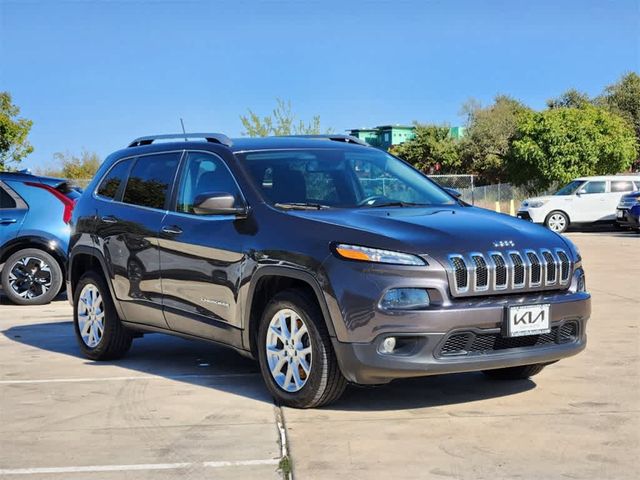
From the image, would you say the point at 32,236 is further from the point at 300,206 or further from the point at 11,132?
the point at 11,132

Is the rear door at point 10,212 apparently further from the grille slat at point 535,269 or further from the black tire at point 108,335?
the grille slat at point 535,269

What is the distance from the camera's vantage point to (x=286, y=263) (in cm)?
610

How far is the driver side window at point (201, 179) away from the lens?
6.92 m

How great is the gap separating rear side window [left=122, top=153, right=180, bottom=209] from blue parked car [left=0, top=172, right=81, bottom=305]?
4279 mm

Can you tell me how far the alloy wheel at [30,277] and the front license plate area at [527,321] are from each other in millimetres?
7601

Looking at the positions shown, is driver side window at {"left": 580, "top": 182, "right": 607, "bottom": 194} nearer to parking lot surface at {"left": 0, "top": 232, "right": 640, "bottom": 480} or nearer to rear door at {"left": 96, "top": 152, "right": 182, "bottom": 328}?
parking lot surface at {"left": 0, "top": 232, "right": 640, "bottom": 480}

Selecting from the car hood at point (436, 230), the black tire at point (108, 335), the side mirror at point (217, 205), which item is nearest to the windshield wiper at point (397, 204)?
the car hood at point (436, 230)

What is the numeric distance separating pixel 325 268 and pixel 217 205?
39.0 inches

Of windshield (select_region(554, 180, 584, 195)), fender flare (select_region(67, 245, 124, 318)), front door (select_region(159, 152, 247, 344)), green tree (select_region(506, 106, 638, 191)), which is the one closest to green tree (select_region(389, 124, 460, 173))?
green tree (select_region(506, 106, 638, 191))

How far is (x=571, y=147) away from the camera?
129 ft

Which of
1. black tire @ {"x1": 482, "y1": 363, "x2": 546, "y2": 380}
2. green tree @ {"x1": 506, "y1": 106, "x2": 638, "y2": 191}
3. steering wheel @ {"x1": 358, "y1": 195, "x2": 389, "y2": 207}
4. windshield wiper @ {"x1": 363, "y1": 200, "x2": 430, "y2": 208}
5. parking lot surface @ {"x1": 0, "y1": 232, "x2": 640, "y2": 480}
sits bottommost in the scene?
parking lot surface @ {"x1": 0, "y1": 232, "x2": 640, "y2": 480}

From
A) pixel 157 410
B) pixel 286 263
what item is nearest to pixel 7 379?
pixel 157 410

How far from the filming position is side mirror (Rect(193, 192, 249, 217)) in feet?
21.1

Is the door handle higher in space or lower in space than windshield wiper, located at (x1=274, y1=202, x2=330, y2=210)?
lower
